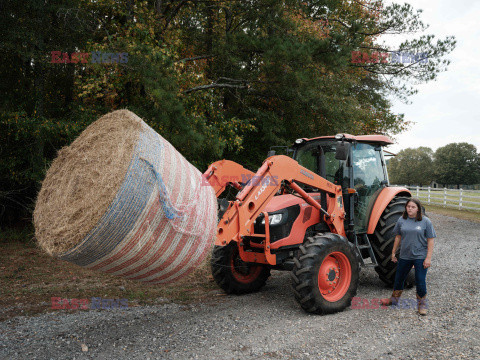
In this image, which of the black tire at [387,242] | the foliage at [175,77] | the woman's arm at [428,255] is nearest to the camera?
the woman's arm at [428,255]

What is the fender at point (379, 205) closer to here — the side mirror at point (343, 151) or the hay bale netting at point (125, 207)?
the side mirror at point (343, 151)

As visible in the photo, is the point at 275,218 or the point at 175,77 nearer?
the point at 275,218

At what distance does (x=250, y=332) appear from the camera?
417 centimetres

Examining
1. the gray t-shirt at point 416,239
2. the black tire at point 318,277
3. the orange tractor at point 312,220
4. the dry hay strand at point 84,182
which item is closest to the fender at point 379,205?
the orange tractor at point 312,220

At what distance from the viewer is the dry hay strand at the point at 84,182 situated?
3.07m

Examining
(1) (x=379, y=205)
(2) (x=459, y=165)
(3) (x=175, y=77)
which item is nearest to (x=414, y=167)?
(2) (x=459, y=165)

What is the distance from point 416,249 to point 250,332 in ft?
7.72

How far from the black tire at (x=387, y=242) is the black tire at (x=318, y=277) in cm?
98

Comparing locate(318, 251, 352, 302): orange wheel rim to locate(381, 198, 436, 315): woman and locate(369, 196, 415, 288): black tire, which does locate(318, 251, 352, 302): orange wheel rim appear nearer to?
locate(381, 198, 436, 315): woman

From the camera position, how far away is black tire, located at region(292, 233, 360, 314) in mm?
4602

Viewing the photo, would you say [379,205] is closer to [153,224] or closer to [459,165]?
[153,224]

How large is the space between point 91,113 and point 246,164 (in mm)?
4881

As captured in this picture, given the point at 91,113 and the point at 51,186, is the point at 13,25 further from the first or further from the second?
the point at 51,186

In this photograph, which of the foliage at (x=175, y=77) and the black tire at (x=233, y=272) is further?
the foliage at (x=175, y=77)
